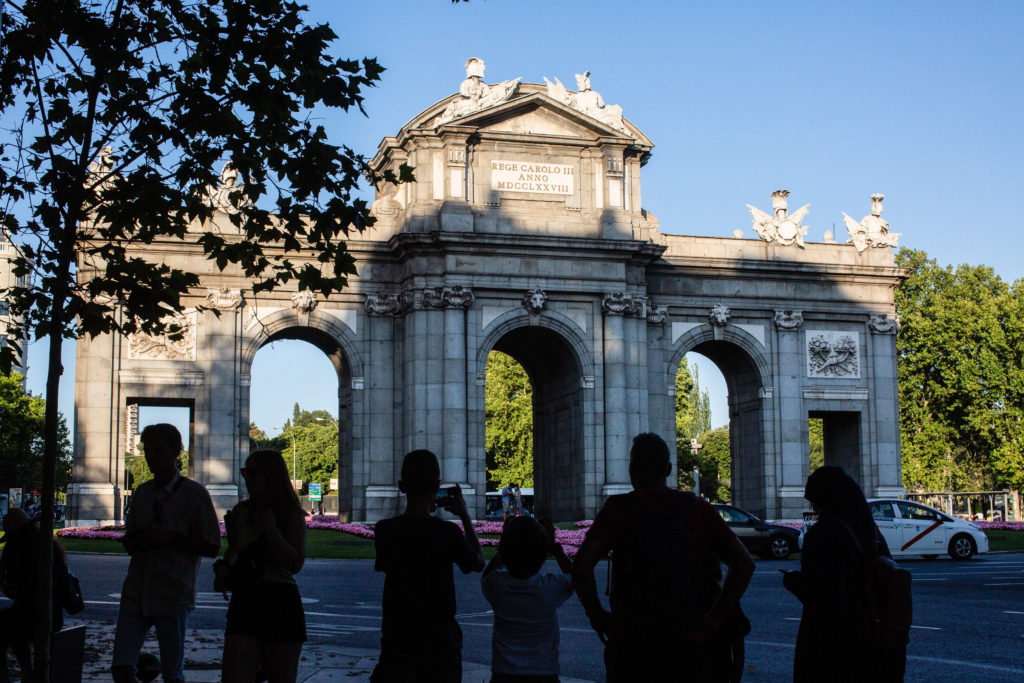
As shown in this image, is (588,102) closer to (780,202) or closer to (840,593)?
(780,202)

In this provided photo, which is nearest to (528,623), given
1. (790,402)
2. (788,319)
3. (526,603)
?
(526,603)

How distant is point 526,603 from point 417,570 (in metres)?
0.74

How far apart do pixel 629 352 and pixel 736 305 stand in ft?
19.0

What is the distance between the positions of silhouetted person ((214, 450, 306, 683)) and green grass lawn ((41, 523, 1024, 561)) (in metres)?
21.3

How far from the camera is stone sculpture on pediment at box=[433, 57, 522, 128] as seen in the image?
1647 inches

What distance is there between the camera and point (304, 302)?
42031mm

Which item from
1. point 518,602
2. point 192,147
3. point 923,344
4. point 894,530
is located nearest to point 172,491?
point 518,602

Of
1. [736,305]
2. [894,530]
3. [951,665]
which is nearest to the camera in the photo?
[951,665]

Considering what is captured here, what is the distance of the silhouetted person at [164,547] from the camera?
8789 millimetres

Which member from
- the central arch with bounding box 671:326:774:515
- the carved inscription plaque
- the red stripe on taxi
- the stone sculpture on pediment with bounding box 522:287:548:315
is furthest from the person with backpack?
the central arch with bounding box 671:326:774:515

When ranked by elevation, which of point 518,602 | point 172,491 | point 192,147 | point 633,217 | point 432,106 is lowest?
point 518,602

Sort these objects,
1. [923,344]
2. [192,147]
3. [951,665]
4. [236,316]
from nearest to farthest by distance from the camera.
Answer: [192,147], [951,665], [236,316], [923,344]

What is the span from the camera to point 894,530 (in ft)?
103

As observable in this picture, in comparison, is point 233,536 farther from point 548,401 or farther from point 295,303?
point 548,401
